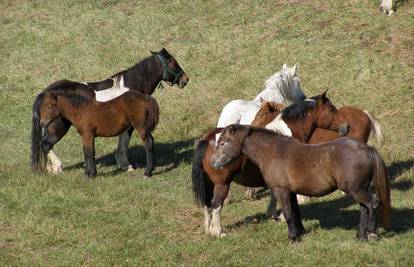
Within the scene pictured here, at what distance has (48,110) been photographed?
15.0m

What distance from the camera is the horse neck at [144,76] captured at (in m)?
16.3

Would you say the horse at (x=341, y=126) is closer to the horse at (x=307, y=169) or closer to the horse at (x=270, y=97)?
the horse at (x=270, y=97)

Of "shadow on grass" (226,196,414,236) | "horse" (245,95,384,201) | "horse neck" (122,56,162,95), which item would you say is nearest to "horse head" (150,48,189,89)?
"horse neck" (122,56,162,95)

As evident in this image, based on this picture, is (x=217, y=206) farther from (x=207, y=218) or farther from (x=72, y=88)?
(x=72, y=88)

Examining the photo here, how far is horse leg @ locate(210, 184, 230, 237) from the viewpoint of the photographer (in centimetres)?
1099

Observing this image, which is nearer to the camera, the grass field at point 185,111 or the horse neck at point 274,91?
the grass field at point 185,111

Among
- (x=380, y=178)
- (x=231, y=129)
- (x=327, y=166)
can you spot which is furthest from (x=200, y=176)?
(x=380, y=178)

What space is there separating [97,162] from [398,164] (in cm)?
657

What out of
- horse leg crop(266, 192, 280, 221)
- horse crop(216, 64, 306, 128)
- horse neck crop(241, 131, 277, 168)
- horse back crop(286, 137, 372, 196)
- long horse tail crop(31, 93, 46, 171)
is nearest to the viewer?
horse back crop(286, 137, 372, 196)

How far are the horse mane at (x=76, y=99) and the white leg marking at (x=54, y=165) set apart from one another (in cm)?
147

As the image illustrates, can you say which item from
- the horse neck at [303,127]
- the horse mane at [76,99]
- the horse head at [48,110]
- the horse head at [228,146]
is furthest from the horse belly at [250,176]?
the horse head at [48,110]

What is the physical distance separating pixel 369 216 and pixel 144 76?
7549 mm

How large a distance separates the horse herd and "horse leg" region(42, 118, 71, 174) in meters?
0.02

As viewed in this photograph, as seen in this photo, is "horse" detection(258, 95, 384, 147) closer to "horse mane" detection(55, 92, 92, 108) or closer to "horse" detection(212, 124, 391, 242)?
"horse" detection(212, 124, 391, 242)
